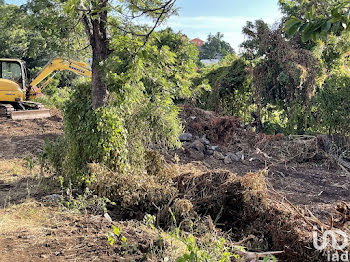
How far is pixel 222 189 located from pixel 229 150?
16.7 ft

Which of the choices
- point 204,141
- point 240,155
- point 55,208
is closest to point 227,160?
point 240,155

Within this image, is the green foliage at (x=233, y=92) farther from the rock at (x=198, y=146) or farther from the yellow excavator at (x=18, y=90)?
the yellow excavator at (x=18, y=90)

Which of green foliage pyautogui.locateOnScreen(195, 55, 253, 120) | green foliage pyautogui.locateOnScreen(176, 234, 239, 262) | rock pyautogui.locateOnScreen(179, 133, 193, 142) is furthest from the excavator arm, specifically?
green foliage pyautogui.locateOnScreen(176, 234, 239, 262)

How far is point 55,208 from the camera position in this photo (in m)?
4.52

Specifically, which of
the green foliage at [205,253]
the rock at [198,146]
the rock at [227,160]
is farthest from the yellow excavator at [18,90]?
the green foliage at [205,253]

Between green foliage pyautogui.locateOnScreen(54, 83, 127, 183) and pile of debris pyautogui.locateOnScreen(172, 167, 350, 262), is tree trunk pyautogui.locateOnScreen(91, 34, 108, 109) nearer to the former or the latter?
green foliage pyautogui.locateOnScreen(54, 83, 127, 183)

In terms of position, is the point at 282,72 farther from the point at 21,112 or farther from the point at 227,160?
the point at 21,112

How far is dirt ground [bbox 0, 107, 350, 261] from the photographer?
337cm

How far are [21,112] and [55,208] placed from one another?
391 inches

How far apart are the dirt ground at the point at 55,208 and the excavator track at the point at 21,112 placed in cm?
293

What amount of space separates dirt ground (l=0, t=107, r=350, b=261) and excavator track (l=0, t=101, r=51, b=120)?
115 inches

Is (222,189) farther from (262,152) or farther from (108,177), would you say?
(262,152)

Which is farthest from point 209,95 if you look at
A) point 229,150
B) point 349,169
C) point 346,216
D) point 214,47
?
point 214,47

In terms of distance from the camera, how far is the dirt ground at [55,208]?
11.0 ft
